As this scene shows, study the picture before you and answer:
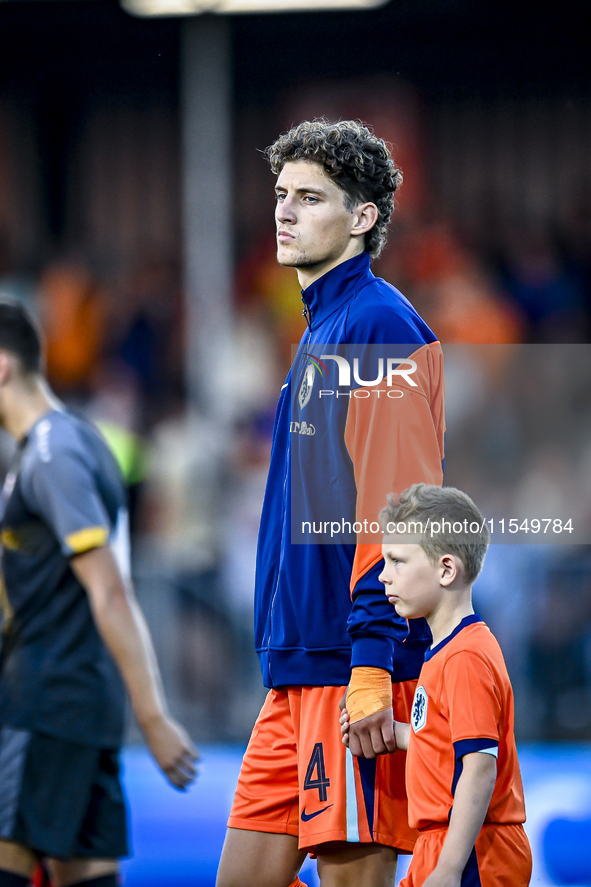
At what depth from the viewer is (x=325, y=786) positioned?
108 inches

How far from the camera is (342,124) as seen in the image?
303 cm

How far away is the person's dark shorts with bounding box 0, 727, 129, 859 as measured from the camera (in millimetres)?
3742

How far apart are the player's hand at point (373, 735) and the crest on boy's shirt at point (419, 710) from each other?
50 mm

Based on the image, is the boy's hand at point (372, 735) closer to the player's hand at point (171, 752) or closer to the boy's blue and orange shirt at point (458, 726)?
the boy's blue and orange shirt at point (458, 726)

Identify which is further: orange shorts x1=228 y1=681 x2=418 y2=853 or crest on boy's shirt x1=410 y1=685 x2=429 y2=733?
orange shorts x1=228 y1=681 x2=418 y2=853

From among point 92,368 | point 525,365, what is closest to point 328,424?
point 525,365

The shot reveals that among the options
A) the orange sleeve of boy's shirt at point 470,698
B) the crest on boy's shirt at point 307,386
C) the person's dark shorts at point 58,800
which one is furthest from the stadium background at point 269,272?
the orange sleeve of boy's shirt at point 470,698

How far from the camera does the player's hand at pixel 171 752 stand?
3.78 metres

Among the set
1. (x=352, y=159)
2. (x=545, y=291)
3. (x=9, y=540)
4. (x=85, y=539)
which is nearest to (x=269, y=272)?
(x=545, y=291)

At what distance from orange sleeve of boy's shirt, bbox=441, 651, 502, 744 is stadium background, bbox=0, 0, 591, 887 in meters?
3.62

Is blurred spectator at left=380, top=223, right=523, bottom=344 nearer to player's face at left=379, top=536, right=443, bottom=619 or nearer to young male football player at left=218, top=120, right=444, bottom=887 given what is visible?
young male football player at left=218, top=120, right=444, bottom=887

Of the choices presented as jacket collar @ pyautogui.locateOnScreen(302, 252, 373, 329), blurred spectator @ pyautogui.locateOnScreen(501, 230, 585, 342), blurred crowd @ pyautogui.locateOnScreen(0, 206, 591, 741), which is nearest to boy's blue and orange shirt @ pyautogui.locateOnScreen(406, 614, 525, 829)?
jacket collar @ pyautogui.locateOnScreen(302, 252, 373, 329)

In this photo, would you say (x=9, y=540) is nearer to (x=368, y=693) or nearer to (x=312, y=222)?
(x=312, y=222)

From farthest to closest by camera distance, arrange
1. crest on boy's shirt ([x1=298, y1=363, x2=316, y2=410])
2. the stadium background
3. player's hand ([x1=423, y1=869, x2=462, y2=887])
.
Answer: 1. the stadium background
2. crest on boy's shirt ([x1=298, y1=363, x2=316, y2=410])
3. player's hand ([x1=423, y1=869, x2=462, y2=887])
